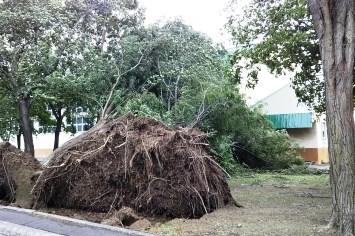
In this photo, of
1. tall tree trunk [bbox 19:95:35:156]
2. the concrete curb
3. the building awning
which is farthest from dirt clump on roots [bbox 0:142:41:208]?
the building awning

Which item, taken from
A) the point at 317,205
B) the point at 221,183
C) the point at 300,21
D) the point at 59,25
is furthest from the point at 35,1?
the point at 317,205

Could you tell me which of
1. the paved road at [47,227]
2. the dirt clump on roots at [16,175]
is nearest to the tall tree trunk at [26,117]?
the dirt clump on roots at [16,175]

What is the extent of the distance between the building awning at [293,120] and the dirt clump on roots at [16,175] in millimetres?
21671

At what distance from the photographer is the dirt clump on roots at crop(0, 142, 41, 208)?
405 inches

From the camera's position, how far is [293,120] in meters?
30.1

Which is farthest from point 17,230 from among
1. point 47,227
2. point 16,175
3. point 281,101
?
point 281,101

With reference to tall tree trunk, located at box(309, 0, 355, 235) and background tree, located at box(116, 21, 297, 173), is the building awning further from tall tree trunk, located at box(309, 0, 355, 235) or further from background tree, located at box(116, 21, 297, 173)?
tall tree trunk, located at box(309, 0, 355, 235)

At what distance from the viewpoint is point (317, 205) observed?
9.77 m

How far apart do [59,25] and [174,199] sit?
11652mm

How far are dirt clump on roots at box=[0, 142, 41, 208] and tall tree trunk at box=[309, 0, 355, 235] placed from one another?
6.92 meters

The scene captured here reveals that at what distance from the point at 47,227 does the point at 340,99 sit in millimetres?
5535

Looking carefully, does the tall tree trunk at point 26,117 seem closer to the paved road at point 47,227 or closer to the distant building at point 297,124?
the paved road at point 47,227

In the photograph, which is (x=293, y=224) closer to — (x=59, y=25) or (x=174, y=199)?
(x=174, y=199)

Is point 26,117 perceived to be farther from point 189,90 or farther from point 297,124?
point 297,124
